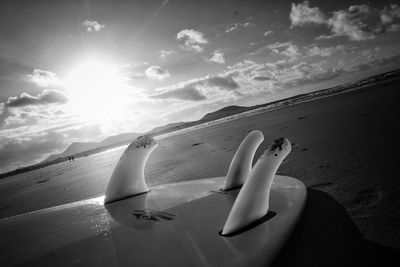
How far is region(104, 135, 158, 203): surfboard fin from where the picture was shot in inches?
126

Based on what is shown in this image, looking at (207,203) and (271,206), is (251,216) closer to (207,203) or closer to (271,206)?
(271,206)

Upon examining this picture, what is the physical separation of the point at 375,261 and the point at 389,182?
4.53 feet

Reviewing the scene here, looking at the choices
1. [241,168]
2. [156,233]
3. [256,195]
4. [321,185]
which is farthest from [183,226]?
[321,185]

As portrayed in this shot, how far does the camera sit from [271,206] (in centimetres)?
204

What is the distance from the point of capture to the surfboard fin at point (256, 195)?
5.57 ft

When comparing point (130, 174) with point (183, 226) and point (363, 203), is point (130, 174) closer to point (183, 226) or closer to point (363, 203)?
point (183, 226)

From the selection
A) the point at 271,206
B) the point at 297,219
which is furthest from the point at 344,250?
the point at 271,206

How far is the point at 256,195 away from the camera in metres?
1.77

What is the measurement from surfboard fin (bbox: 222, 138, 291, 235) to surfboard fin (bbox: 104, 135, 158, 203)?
6.12ft

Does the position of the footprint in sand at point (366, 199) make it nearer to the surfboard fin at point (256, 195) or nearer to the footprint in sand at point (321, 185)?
the footprint in sand at point (321, 185)

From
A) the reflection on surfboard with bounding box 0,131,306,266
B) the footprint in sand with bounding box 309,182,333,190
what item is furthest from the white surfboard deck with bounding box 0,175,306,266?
the footprint in sand with bounding box 309,182,333,190

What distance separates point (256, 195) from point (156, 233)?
82 cm

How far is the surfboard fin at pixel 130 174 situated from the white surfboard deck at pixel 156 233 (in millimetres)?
161

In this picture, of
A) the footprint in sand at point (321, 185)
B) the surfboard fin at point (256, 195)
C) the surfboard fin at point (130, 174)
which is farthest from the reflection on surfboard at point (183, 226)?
the footprint in sand at point (321, 185)
